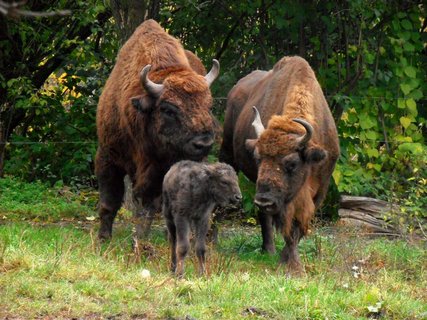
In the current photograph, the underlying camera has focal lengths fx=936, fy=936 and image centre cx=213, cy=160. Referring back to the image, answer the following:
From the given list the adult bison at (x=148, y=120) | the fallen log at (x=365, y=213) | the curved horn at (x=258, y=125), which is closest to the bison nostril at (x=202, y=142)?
the adult bison at (x=148, y=120)

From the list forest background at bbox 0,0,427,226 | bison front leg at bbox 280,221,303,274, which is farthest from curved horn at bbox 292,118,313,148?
forest background at bbox 0,0,427,226

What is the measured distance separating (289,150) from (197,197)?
5.11 ft

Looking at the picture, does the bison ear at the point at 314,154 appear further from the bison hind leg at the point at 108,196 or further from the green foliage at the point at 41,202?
the green foliage at the point at 41,202

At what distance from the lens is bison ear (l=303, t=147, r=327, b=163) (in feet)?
29.3

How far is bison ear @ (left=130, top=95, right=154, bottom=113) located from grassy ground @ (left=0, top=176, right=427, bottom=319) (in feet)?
4.43

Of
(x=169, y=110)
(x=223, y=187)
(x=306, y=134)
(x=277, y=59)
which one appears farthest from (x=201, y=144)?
(x=277, y=59)

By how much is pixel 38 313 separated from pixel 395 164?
8.13 metres

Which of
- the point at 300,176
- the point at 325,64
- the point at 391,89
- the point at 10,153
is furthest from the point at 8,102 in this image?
the point at 300,176

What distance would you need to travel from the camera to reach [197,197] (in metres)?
7.59

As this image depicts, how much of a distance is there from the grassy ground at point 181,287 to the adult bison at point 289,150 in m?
0.49

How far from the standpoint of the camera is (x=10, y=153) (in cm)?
1494

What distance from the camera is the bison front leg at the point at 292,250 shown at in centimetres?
886

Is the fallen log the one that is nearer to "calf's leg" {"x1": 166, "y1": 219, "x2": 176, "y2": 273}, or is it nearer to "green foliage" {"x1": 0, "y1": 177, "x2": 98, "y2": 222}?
"green foliage" {"x1": 0, "y1": 177, "x2": 98, "y2": 222}

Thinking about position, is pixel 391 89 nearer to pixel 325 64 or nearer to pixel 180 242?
pixel 325 64
